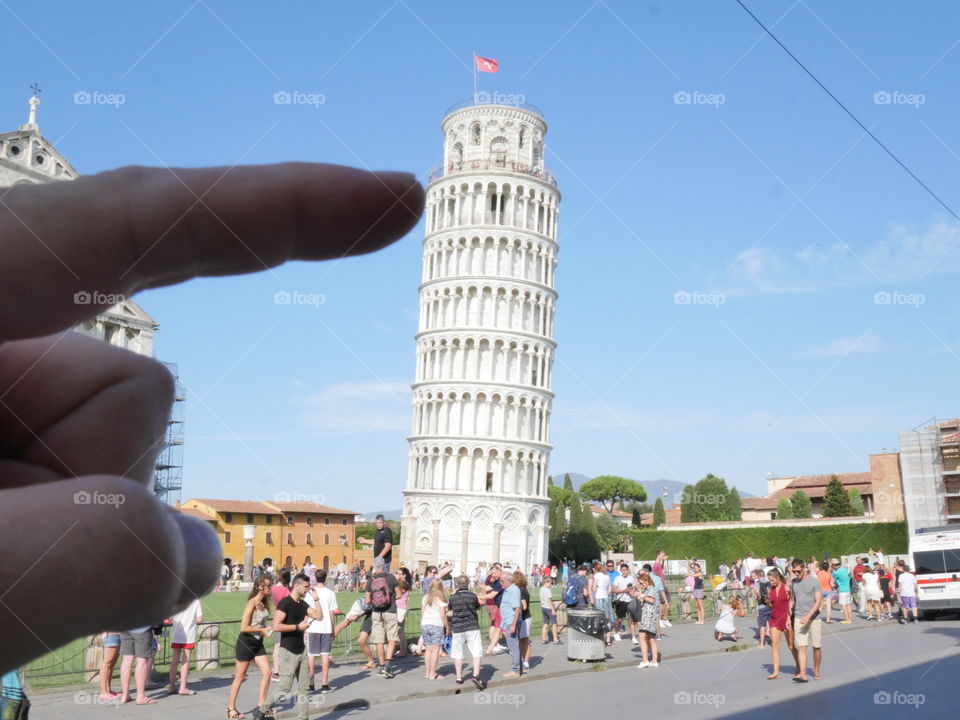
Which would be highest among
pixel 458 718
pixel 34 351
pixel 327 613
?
pixel 34 351

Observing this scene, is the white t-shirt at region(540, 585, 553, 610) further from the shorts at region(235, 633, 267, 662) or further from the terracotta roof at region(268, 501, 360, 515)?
the terracotta roof at region(268, 501, 360, 515)

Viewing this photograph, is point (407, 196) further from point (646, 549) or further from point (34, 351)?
point (646, 549)

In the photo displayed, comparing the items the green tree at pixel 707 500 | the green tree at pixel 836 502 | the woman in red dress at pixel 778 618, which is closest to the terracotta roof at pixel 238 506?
the green tree at pixel 707 500

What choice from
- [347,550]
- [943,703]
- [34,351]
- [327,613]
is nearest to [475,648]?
[327,613]

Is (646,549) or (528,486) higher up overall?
(528,486)

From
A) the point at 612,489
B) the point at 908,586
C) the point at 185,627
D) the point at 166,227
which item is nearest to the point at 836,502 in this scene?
the point at 908,586

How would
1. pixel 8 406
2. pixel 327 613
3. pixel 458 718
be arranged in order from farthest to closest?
pixel 327 613
pixel 458 718
pixel 8 406
